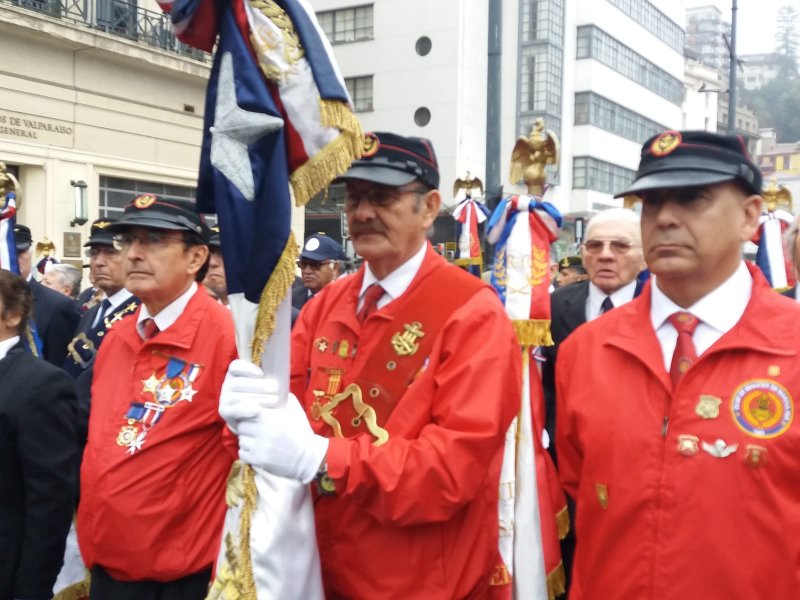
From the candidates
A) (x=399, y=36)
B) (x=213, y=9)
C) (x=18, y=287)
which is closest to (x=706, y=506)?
(x=213, y=9)

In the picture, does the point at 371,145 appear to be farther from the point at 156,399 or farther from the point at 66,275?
the point at 66,275

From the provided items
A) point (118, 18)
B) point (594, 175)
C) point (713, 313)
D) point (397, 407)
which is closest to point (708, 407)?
point (713, 313)

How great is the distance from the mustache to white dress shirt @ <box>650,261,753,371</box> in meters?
0.96

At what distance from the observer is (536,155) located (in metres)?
4.43

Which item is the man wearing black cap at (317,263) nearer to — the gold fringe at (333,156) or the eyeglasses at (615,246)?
the eyeglasses at (615,246)

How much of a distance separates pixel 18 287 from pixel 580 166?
1393 inches

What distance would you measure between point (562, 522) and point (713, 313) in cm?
181

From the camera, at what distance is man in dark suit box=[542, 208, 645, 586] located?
4.42 m

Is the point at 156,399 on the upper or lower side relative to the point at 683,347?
lower

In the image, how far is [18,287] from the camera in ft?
12.0

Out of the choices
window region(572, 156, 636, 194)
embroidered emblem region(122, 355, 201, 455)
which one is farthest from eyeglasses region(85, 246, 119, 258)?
window region(572, 156, 636, 194)

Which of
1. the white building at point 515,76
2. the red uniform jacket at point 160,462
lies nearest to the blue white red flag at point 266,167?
the red uniform jacket at point 160,462

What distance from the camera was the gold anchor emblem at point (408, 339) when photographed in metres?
2.65

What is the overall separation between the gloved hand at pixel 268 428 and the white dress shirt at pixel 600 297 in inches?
97.8
